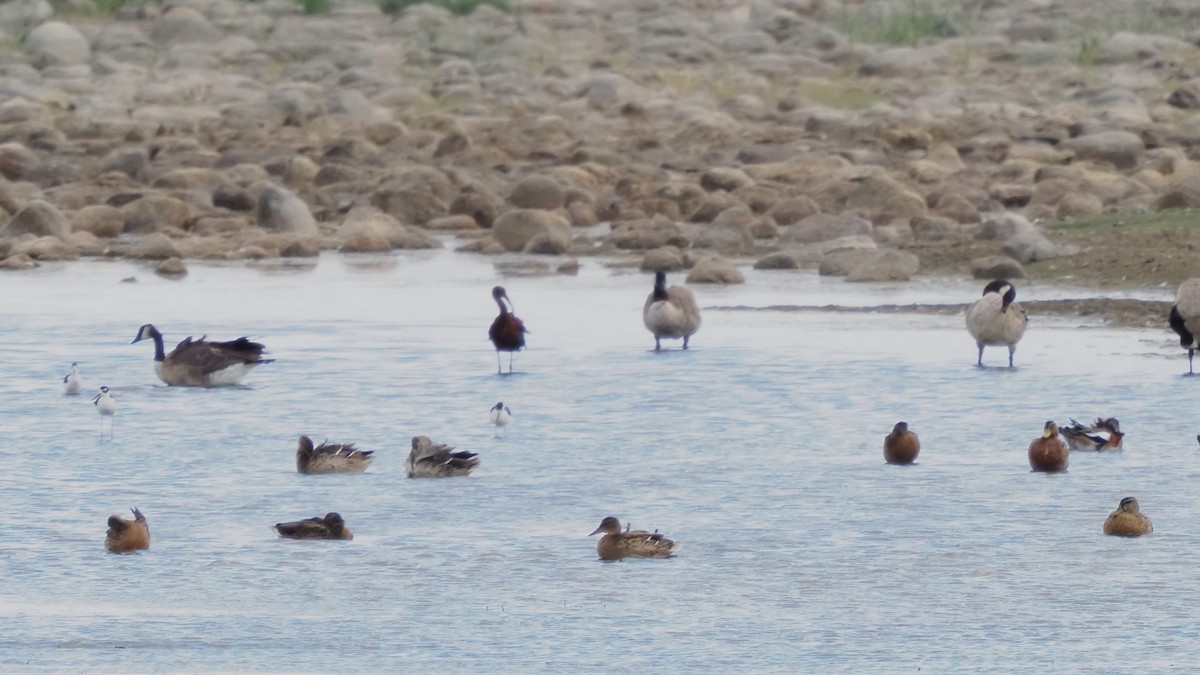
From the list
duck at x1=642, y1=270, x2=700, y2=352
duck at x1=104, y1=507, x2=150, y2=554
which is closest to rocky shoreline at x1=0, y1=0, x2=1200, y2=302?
duck at x1=642, y1=270, x2=700, y2=352

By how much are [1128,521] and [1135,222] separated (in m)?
14.4

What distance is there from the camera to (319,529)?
10.9 m

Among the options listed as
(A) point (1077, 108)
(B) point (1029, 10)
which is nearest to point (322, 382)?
(A) point (1077, 108)

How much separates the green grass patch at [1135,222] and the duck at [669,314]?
7.04 metres

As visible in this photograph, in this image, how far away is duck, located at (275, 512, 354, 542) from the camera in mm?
10875

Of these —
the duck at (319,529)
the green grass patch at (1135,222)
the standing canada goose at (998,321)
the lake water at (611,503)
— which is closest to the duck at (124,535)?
the lake water at (611,503)

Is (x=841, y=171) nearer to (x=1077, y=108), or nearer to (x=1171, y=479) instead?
(x=1077, y=108)

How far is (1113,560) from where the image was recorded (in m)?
10.4

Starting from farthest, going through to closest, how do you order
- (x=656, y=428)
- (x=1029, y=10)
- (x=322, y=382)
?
(x=1029, y=10)
(x=322, y=382)
(x=656, y=428)

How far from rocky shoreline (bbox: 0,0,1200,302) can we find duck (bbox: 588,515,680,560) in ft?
31.9

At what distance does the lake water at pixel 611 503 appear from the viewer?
30.1ft

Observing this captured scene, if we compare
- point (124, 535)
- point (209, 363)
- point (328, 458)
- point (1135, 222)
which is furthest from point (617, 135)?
point (124, 535)

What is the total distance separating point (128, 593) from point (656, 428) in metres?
5.12

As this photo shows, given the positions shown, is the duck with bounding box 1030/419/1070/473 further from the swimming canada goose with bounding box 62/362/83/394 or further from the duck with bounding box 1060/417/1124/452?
the swimming canada goose with bounding box 62/362/83/394
